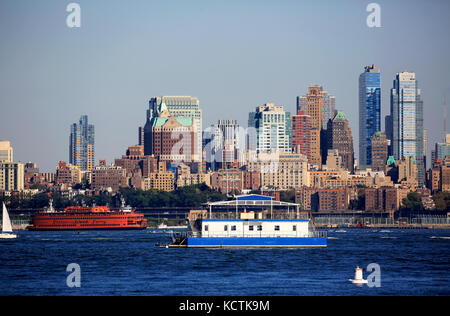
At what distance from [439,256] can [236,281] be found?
30.8 metres

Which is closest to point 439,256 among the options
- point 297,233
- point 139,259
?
point 297,233

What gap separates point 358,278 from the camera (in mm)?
56719

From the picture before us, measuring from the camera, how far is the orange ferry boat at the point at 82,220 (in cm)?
19212

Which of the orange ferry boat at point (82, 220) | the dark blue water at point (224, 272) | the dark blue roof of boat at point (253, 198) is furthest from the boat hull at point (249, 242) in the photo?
the orange ferry boat at point (82, 220)

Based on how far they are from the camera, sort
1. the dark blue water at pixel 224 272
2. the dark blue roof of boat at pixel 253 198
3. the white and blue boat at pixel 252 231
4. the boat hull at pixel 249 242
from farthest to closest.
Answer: the dark blue roof of boat at pixel 253 198 < the white and blue boat at pixel 252 231 < the boat hull at pixel 249 242 < the dark blue water at pixel 224 272

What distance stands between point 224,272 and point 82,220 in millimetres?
134636

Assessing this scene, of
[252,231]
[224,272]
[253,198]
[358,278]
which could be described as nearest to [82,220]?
[253,198]

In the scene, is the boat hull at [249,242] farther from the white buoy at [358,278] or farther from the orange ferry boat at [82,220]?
the orange ferry boat at [82,220]

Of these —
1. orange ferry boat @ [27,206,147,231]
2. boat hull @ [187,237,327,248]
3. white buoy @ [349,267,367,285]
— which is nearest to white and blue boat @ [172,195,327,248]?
boat hull @ [187,237,327,248]

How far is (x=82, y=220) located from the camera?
639 ft

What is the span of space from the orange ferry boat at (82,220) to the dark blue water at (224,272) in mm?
102233

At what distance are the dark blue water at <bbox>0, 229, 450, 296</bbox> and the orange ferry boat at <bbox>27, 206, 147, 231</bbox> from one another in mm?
102233

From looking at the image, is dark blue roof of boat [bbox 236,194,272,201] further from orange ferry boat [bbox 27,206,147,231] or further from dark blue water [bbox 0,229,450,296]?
orange ferry boat [bbox 27,206,147,231]
